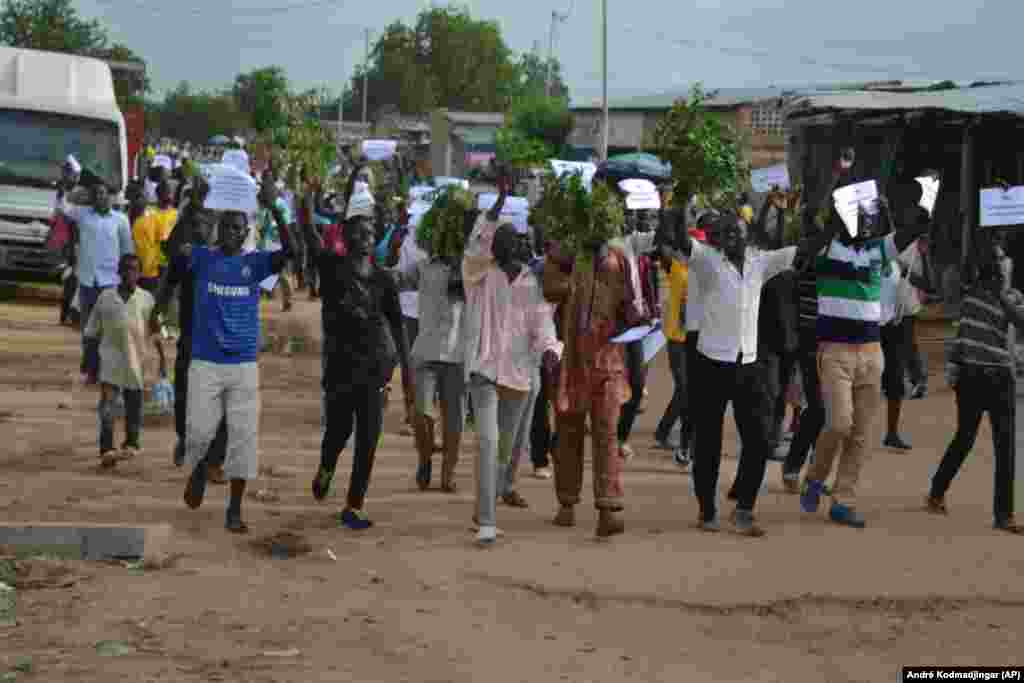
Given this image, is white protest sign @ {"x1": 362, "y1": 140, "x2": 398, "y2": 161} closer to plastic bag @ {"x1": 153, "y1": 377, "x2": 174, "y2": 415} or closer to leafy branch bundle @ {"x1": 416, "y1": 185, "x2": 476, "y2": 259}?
plastic bag @ {"x1": 153, "y1": 377, "x2": 174, "y2": 415}

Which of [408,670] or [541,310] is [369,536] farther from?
[408,670]

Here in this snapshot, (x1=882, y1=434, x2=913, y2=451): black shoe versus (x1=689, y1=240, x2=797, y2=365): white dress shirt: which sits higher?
(x1=689, y1=240, x2=797, y2=365): white dress shirt

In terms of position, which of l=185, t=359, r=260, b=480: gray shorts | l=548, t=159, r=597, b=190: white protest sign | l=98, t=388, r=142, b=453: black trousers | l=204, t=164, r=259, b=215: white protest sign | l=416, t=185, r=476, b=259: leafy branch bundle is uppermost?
l=548, t=159, r=597, b=190: white protest sign

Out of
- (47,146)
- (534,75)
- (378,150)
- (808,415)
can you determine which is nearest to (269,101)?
(47,146)

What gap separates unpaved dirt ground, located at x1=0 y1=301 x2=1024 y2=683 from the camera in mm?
7121

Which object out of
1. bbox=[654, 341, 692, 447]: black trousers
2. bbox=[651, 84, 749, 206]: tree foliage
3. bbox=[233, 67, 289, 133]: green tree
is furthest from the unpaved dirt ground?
bbox=[233, 67, 289, 133]: green tree

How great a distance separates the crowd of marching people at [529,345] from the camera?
966 cm

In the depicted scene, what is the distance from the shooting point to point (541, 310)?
1010 cm

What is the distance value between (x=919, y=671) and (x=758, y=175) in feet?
24.3

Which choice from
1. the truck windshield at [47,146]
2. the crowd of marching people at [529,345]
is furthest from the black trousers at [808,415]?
the truck windshield at [47,146]

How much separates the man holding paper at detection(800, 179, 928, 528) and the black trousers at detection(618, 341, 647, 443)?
2562 millimetres

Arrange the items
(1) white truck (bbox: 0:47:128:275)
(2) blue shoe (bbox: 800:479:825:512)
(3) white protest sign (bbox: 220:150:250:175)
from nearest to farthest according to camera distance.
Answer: (3) white protest sign (bbox: 220:150:250:175) < (2) blue shoe (bbox: 800:479:825:512) < (1) white truck (bbox: 0:47:128:275)

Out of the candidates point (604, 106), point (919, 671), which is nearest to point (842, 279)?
point (919, 671)

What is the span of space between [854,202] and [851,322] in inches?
27.4
